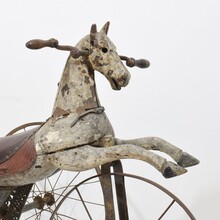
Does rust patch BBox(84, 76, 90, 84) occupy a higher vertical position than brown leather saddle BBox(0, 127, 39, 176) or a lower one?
higher

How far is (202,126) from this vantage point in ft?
5.78

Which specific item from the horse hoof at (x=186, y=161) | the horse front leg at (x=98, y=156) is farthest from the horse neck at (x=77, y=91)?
the horse hoof at (x=186, y=161)

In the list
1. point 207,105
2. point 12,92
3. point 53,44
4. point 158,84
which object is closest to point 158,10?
point 158,84

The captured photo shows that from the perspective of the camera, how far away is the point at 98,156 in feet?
3.67

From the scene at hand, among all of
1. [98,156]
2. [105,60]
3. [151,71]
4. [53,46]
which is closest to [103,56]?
[105,60]

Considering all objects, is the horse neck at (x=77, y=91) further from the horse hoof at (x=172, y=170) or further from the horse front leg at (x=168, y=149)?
the horse hoof at (x=172, y=170)

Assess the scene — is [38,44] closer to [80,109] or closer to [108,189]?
[80,109]

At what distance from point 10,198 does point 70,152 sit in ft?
1.06

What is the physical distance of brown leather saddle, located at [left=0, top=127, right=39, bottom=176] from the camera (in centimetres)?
118

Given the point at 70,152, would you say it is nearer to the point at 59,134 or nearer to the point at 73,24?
the point at 59,134

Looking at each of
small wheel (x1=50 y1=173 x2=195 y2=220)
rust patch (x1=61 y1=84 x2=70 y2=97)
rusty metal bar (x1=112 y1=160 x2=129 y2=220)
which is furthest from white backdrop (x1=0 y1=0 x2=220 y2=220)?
rust patch (x1=61 y1=84 x2=70 y2=97)

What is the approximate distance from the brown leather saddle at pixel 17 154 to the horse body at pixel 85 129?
0.05 feet

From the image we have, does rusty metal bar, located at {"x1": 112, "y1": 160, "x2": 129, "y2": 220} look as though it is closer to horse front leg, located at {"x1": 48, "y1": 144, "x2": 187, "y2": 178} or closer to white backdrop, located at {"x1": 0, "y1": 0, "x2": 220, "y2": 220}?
horse front leg, located at {"x1": 48, "y1": 144, "x2": 187, "y2": 178}

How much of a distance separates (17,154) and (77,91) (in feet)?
0.69
